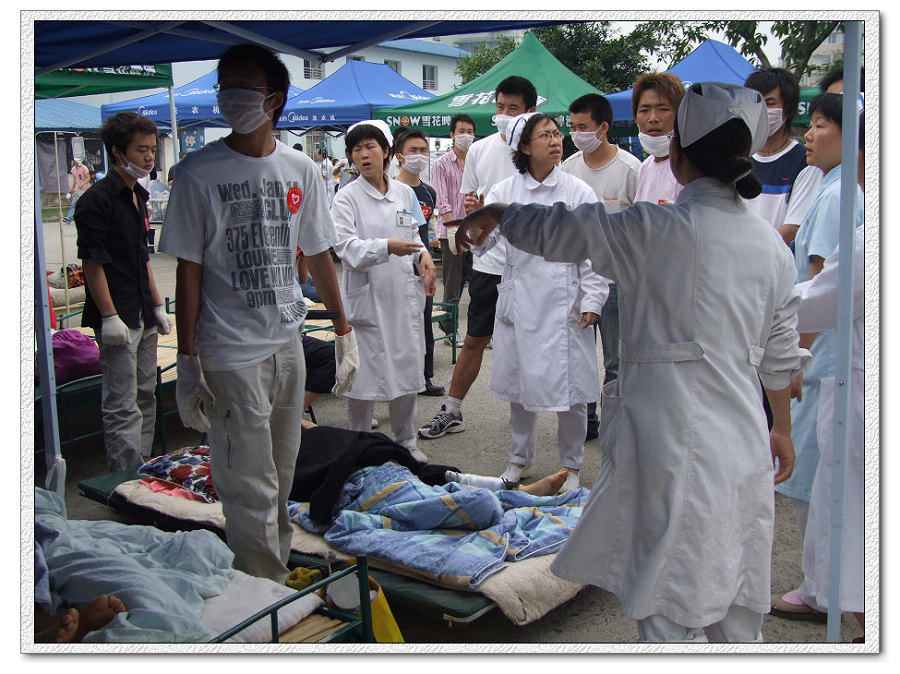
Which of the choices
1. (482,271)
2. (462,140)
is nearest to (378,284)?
(482,271)

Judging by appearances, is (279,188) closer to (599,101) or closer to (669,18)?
(669,18)

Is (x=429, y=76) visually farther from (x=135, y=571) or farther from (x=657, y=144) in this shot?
(x=135, y=571)

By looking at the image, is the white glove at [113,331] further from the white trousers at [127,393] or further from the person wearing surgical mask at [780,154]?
the person wearing surgical mask at [780,154]

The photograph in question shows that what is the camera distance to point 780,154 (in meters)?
4.35

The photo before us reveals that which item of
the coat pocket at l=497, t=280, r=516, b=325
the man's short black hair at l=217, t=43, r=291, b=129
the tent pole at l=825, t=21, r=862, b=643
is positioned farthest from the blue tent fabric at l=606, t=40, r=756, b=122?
the tent pole at l=825, t=21, r=862, b=643

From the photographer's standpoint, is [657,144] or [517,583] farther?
[657,144]

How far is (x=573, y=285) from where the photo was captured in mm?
4270

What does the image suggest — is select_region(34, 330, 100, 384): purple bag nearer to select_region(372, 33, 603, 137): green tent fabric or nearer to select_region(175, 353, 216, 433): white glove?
select_region(175, 353, 216, 433): white glove

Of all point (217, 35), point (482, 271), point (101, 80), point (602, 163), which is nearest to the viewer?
point (217, 35)

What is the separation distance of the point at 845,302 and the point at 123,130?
3.73m

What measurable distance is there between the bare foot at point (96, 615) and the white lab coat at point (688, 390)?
5.11 ft

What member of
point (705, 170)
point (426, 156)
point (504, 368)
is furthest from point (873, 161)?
point (426, 156)

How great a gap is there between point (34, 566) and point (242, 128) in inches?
63.1

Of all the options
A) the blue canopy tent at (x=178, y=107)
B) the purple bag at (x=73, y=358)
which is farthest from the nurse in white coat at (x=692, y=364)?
the blue canopy tent at (x=178, y=107)
